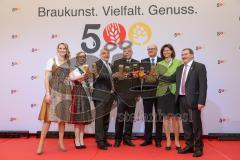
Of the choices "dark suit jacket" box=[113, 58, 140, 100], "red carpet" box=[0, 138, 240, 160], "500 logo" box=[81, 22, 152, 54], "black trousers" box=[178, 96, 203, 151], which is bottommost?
"red carpet" box=[0, 138, 240, 160]

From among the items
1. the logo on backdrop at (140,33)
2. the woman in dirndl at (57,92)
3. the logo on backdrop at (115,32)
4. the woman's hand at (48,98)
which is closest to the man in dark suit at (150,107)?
the logo on backdrop at (140,33)

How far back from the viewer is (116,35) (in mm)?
5777

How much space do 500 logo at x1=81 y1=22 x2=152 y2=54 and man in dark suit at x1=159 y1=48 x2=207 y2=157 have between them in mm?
1506

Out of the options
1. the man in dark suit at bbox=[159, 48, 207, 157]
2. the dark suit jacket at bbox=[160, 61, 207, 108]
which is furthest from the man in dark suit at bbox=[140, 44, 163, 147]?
the dark suit jacket at bbox=[160, 61, 207, 108]

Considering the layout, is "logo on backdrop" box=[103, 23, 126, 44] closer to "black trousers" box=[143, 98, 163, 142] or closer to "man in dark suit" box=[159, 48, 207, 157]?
"black trousers" box=[143, 98, 163, 142]

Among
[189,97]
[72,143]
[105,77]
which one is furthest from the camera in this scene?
[72,143]

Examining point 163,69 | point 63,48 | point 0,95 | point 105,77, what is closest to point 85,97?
point 105,77

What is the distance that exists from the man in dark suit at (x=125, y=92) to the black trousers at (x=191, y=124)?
2.53 ft

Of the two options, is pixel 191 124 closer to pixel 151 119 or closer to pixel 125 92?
pixel 151 119

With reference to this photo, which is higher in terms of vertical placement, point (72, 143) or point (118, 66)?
point (118, 66)

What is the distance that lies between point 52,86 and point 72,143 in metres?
1.26

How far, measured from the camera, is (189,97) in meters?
4.24

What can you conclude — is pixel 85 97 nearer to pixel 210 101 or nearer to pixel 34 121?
pixel 34 121

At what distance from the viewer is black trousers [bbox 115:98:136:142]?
4883 millimetres
